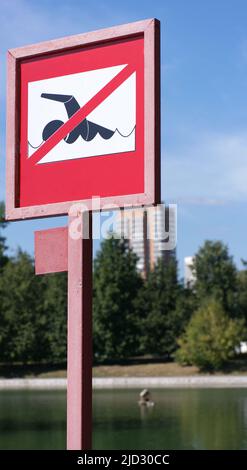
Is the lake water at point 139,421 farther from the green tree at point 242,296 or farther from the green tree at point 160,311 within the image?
the green tree at point 242,296

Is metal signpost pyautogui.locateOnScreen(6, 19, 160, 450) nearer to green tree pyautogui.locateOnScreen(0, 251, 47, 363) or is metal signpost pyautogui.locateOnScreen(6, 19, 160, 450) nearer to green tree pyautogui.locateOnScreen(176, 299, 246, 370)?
green tree pyautogui.locateOnScreen(176, 299, 246, 370)

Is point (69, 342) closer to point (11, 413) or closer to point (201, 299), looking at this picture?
point (11, 413)

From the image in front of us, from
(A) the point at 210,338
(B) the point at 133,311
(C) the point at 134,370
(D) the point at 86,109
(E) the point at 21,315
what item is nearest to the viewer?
(D) the point at 86,109

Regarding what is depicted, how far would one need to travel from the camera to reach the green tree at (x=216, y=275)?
185 feet

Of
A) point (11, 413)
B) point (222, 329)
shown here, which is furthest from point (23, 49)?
point (222, 329)

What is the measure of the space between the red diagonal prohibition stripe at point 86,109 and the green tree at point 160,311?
49690mm

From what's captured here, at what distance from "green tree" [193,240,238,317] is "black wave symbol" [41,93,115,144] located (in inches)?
2041

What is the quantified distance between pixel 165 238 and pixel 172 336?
1976 inches

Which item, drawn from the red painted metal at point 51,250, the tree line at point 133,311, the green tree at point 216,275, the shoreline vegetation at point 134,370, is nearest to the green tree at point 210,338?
the tree line at point 133,311

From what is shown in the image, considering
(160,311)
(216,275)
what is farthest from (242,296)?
(160,311)

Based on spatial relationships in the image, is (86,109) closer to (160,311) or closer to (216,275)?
(160,311)

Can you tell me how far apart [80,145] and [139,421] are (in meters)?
22.1

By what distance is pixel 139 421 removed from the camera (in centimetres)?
2522

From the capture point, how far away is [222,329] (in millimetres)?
51594
